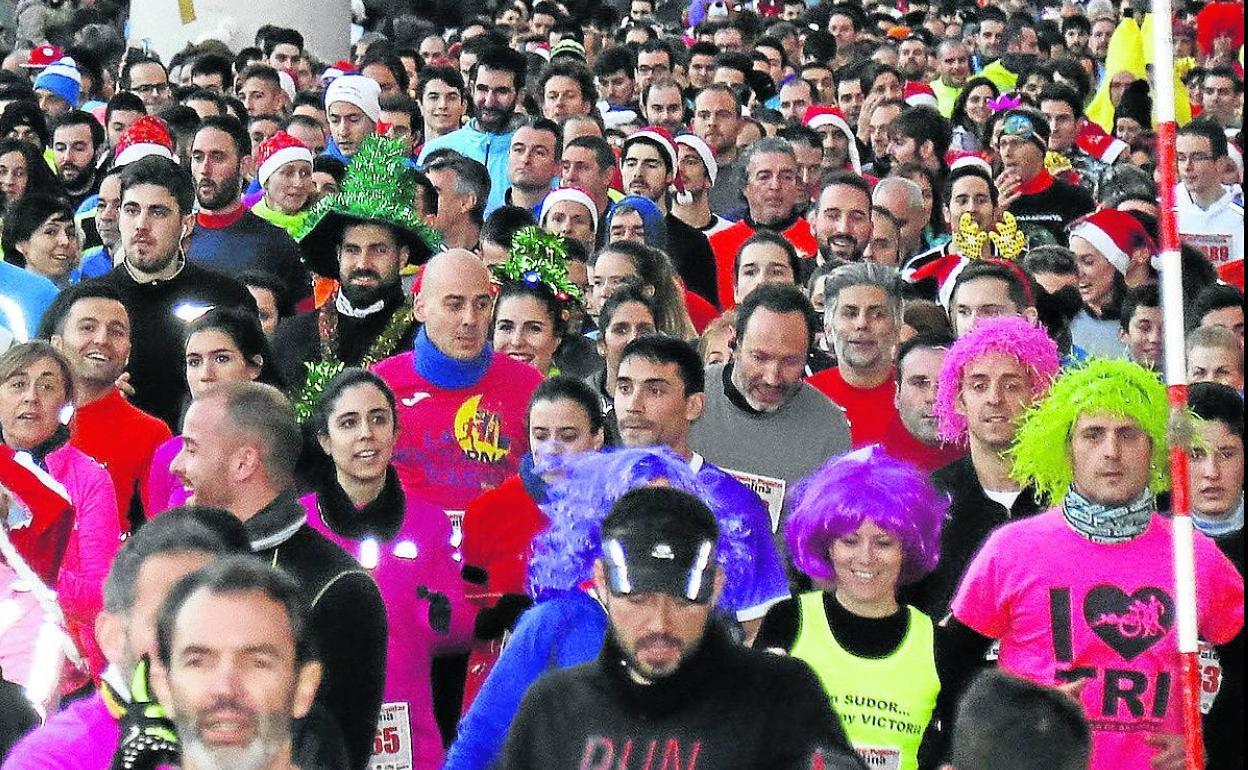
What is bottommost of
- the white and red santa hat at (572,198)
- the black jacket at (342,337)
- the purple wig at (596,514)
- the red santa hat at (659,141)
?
the purple wig at (596,514)

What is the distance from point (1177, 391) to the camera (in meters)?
4.57

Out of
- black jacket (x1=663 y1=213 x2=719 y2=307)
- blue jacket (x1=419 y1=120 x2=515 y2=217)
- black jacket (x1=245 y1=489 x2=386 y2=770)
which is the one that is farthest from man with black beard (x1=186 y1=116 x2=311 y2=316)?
black jacket (x1=245 y1=489 x2=386 y2=770)

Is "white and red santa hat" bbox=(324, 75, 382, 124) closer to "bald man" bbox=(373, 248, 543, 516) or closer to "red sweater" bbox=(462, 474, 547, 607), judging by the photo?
"bald man" bbox=(373, 248, 543, 516)

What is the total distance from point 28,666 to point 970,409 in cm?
259

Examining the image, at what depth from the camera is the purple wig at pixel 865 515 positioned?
561 cm

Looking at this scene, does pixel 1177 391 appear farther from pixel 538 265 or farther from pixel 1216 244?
pixel 1216 244

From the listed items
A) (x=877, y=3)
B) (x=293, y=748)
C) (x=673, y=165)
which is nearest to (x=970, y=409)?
(x=293, y=748)

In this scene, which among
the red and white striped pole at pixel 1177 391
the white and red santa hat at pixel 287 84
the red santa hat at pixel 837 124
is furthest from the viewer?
the white and red santa hat at pixel 287 84

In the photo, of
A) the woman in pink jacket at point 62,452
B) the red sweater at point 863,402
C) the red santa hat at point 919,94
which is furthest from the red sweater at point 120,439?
the red santa hat at point 919,94

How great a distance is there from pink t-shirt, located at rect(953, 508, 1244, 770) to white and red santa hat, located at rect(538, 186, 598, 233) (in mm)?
4307

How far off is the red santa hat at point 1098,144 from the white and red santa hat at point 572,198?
493 centimetres

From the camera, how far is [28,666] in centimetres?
553

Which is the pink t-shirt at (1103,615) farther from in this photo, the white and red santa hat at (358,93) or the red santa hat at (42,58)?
the red santa hat at (42,58)

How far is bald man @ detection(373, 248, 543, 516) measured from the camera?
7.02 m
